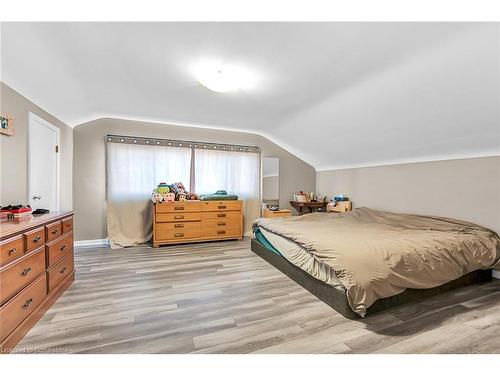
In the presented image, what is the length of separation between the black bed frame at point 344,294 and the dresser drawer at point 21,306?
221 centimetres

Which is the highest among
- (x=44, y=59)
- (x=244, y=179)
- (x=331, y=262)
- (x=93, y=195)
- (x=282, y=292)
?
(x=44, y=59)

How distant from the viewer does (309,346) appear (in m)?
1.44

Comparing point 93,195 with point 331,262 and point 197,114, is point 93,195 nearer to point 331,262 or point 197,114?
point 197,114

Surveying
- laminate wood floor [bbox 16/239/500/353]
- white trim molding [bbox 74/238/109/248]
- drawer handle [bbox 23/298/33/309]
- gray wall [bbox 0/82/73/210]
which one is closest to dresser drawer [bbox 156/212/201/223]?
white trim molding [bbox 74/238/109/248]

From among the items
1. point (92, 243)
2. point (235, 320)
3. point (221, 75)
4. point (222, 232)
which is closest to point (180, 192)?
point (222, 232)

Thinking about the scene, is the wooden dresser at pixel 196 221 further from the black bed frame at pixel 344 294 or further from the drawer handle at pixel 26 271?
the drawer handle at pixel 26 271

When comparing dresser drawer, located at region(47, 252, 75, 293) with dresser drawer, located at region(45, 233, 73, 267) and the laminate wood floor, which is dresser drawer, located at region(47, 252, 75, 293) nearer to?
dresser drawer, located at region(45, 233, 73, 267)

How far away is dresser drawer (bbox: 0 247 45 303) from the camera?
1349 millimetres

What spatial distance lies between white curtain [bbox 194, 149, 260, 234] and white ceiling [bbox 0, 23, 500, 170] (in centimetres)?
104

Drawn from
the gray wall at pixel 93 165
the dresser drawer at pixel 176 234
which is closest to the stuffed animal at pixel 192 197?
the dresser drawer at pixel 176 234

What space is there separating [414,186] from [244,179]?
117 inches

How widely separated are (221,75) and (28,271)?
7.61ft

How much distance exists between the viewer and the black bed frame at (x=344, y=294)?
71.2 inches
